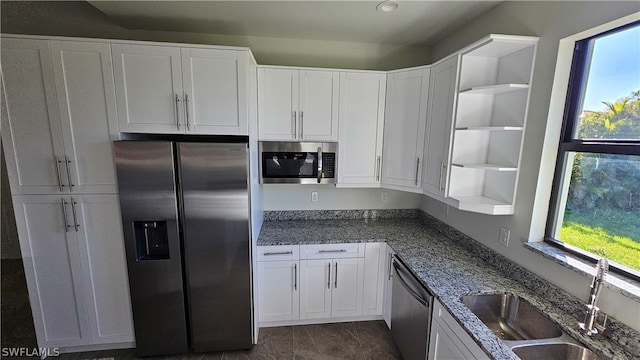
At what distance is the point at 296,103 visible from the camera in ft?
7.60

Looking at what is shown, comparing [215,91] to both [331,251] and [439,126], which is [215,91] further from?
[439,126]

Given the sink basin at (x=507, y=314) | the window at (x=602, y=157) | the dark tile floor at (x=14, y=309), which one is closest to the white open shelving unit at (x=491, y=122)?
the window at (x=602, y=157)

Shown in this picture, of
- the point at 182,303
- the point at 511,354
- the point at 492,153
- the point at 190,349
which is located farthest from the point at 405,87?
the point at 190,349

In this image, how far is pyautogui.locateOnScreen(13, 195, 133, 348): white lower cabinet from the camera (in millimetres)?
1871

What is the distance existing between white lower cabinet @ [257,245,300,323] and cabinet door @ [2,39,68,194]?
162cm

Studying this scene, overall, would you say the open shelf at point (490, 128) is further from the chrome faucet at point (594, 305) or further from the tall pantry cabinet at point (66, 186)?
the tall pantry cabinet at point (66, 186)

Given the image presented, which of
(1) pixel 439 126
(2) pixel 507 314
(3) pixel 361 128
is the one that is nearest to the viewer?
(2) pixel 507 314

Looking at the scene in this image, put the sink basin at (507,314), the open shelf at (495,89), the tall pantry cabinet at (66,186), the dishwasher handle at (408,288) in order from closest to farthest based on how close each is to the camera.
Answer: the sink basin at (507,314)
the open shelf at (495,89)
the dishwasher handle at (408,288)
the tall pantry cabinet at (66,186)

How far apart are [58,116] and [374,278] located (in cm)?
Answer: 281

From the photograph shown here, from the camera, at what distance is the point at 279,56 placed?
8.34 feet

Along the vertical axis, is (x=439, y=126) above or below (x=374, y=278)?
above

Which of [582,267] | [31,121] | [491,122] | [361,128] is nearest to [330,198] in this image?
[361,128]

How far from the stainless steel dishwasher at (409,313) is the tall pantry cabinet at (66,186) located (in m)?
2.18

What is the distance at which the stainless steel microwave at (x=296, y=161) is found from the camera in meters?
2.31
